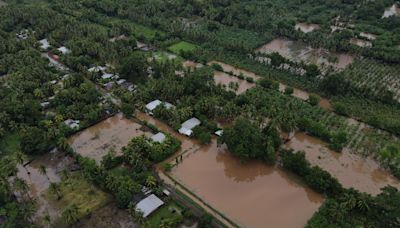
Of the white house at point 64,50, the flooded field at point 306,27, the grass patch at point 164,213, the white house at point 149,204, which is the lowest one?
the white house at point 64,50

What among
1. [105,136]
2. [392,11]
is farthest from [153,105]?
[392,11]

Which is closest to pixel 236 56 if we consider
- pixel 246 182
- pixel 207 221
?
pixel 246 182

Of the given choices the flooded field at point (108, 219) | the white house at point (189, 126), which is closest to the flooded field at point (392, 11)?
the white house at point (189, 126)

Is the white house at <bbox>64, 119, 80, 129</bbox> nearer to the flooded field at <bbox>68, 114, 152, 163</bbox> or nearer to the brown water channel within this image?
the flooded field at <bbox>68, 114, 152, 163</bbox>

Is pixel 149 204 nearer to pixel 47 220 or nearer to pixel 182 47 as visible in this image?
pixel 47 220

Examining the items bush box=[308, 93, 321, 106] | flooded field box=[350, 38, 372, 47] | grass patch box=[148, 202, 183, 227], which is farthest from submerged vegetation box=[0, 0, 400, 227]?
flooded field box=[350, 38, 372, 47]

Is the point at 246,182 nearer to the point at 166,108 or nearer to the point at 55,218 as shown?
the point at 166,108

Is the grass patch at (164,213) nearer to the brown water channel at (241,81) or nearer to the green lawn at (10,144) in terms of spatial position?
the green lawn at (10,144)
